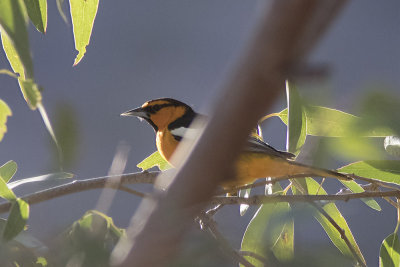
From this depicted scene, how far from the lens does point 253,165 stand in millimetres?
1465

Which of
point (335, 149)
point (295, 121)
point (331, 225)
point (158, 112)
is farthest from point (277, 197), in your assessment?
point (158, 112)

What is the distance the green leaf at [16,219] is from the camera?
0.72 m

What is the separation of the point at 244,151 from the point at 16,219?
663 mm

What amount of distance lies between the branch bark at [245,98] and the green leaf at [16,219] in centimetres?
46

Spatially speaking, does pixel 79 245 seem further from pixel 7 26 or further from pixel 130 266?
pixel 7 26

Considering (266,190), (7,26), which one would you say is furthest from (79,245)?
(266,190)

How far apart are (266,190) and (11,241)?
2.44 feet

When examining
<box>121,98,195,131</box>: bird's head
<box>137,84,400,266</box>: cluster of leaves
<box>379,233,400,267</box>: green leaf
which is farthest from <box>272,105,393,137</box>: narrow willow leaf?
<box>121,98,195,131</box>: bird's head

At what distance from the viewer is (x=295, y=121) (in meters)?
1.04

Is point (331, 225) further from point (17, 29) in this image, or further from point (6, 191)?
point (17, 29)

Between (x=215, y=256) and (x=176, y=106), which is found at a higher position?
(x=215, y=256)

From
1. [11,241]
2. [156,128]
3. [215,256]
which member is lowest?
[156,128]

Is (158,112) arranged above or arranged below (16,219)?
below

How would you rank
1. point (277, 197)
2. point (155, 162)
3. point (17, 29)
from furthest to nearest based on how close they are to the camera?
1. point (155, 162)
2. point (277, 197)
3. point (17, 29)
